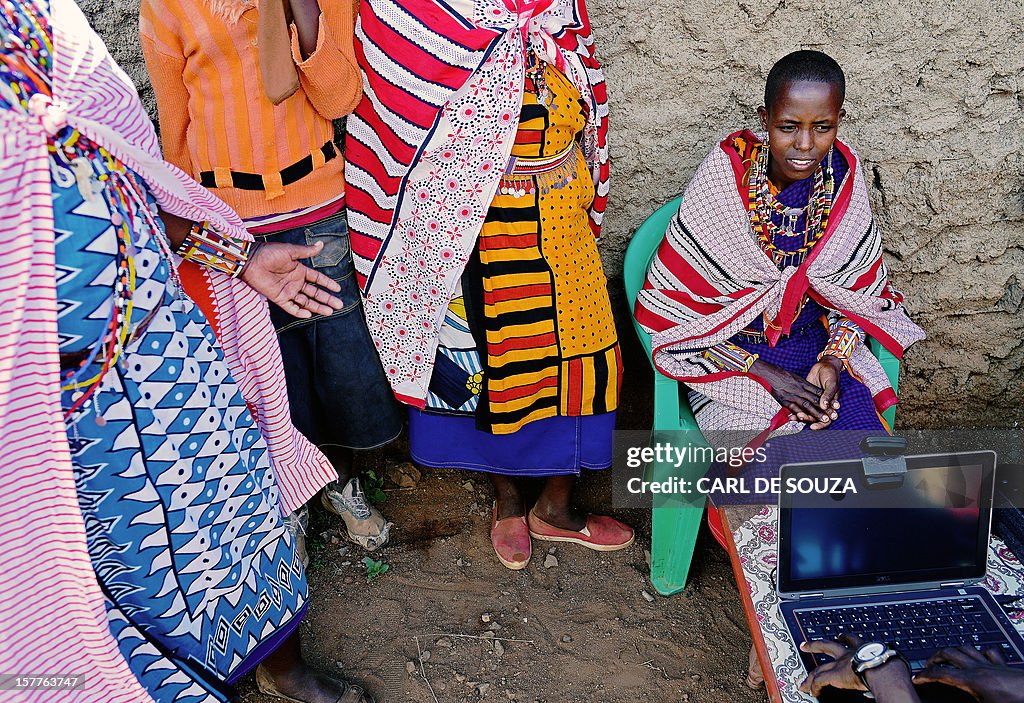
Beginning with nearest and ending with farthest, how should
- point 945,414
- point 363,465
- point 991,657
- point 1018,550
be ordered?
point 991,657, point 1018,550, point 363,465, point 945,414

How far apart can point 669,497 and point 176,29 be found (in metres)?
1.92

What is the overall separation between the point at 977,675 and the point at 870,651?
0.62 feet

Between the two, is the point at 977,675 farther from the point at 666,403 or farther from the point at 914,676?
the point at 666,403

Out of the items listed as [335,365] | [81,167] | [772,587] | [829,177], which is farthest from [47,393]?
[829,177]

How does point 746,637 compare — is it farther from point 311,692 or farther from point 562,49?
point 562,49

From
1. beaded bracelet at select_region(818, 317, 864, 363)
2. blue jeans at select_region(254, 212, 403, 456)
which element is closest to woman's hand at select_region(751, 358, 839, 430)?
beaded bracelet at select_region(818, 317, 864, 363)

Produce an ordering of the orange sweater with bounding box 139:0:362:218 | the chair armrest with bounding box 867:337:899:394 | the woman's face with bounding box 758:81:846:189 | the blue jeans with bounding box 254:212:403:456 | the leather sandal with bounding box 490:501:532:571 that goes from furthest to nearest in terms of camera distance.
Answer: the leather sandal with bounding box 490:501:532:571 → the chair armrest with bounding box 867:337:899:394 → the blue jeans with bounding box 254:212:403:456 → the woman's face with bounding box 758:81:846:189 → the orange sweater with bounding box 139:0:362:218

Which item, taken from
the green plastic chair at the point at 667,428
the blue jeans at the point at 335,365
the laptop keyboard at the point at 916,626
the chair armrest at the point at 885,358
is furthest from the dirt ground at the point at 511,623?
the chair armrest at the point at 885,358

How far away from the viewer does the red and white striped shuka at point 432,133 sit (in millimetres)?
2311

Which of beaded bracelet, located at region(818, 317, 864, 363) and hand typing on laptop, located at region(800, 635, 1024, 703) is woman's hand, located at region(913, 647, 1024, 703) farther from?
beaded bracelet, located at region(818, 317, 864, 363)

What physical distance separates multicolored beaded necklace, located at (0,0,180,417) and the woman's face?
1694mm

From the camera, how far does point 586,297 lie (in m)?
2.71

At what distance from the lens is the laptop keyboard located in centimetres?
188

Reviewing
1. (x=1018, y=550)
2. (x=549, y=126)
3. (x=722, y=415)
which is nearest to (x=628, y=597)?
(x=722, y=415)
